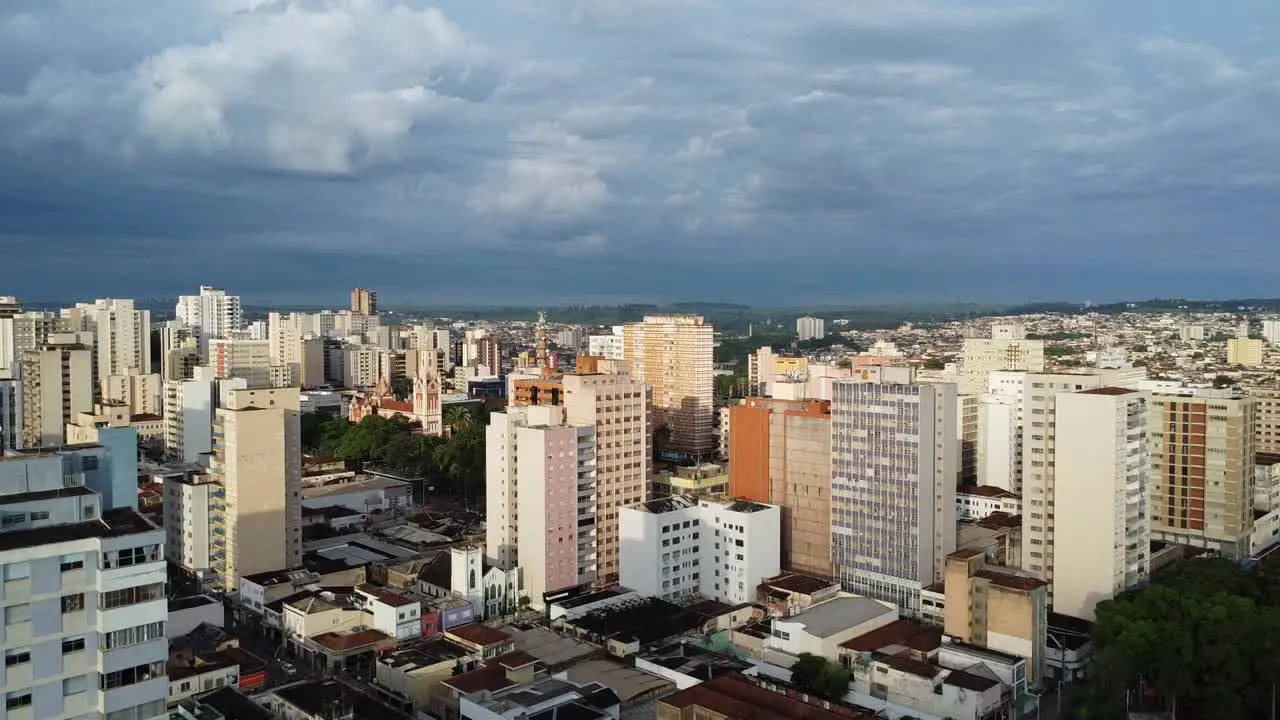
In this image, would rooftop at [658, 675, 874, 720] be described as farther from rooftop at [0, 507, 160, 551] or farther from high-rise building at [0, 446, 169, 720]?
rooftop at [0, 507, 160, 551]

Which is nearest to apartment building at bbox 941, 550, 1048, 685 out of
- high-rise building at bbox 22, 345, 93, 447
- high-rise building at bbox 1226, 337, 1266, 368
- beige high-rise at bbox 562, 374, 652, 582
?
beige high-rise at bbox 562, 374, 652, 582

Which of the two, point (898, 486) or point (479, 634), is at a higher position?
point (898, 486)

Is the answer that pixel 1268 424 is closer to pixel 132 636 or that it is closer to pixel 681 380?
pixel 681 380

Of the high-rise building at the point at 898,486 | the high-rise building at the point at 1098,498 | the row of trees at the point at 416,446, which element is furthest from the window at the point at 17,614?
the row of trees at the point at 416,446

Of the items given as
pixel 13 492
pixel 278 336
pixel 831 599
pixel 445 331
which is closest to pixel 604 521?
pixel 831 599

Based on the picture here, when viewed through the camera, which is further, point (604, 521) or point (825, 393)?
point (825, 393)

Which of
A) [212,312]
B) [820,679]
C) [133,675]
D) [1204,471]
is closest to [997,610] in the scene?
[820,679]

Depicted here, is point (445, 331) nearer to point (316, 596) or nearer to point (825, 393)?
point (825, 393)
